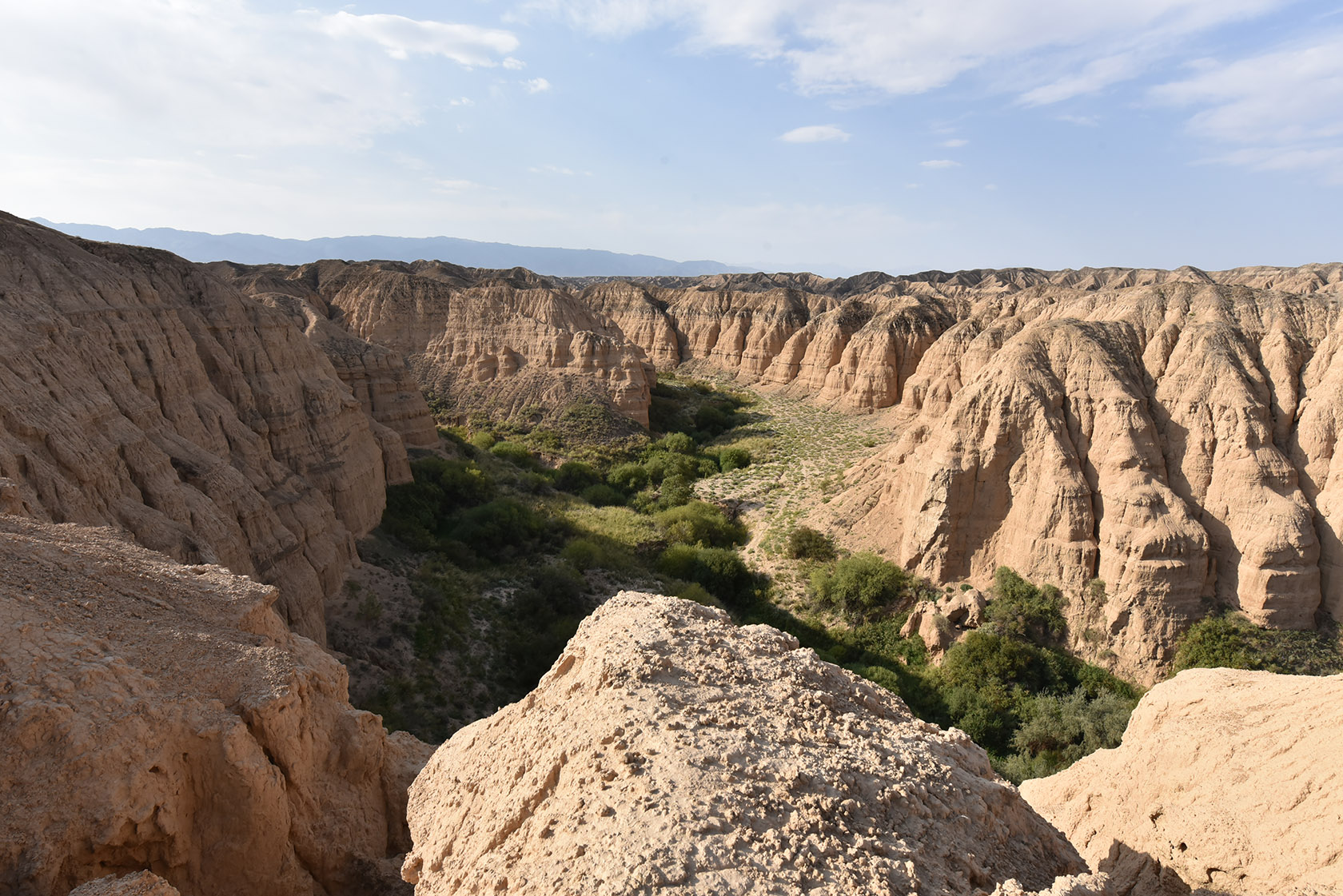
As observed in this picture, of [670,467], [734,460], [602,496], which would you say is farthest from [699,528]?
[734,460]

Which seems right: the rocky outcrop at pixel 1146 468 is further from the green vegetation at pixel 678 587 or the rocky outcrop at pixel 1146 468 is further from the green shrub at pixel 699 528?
the green shrub at pixel 699 528

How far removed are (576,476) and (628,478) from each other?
305 cm

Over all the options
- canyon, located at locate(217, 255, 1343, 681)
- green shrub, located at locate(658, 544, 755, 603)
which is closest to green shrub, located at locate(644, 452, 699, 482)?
canyon, located at locate(217, 255, 1343, 681)

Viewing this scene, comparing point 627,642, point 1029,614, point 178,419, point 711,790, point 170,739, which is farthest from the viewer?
point 1029,614

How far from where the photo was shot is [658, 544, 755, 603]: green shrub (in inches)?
1048

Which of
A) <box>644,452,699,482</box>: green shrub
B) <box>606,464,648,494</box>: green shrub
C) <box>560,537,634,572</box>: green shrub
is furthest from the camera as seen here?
<box>644,452,699,482</box>: green shrub

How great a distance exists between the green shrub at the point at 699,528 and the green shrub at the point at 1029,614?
11.3m

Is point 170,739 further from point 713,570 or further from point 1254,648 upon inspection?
point 1254,648

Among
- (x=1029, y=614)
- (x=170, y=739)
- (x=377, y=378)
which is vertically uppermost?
(x=377, y=378)

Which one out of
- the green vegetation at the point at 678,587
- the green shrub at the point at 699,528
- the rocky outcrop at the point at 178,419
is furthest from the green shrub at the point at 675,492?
the rocky outcrop at the point at 178,419

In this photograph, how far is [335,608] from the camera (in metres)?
19.6

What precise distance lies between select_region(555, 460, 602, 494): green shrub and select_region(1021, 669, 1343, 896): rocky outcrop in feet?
93.9

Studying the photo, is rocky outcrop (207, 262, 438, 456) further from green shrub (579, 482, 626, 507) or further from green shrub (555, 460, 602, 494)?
green shrub (579, 482, 626, 507)

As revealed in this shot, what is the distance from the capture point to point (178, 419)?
60.4ft
